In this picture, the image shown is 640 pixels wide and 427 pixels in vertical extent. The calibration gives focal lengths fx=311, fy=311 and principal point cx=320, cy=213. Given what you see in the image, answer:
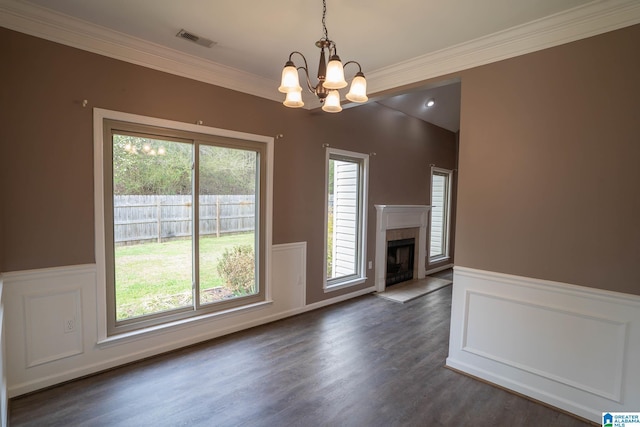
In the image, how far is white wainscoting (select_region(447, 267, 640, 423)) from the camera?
2102 mm

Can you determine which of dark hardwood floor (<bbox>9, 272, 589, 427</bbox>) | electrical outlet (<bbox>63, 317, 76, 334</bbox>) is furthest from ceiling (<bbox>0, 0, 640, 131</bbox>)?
dark hardwood floor (<bbox>9, 272, 589, 427</bbox>)

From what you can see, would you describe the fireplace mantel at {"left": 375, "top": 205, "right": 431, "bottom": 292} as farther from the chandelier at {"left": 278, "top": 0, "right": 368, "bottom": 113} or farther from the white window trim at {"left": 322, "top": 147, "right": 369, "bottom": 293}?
the chandelier at {"left": 278, "top": 0, "right": 368, "bottom": 113}

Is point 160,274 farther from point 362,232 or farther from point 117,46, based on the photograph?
point 362,232

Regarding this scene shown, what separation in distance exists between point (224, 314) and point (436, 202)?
5058 mm

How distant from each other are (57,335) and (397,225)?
4624 mm

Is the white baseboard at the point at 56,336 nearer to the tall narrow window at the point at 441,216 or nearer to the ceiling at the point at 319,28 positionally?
the ceiling at the point at 319,28

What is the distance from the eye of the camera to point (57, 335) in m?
2.48

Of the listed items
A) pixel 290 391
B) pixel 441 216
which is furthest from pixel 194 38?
pixel 441 216

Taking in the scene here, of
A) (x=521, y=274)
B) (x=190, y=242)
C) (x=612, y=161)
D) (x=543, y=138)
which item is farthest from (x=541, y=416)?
(x=190, y=242)

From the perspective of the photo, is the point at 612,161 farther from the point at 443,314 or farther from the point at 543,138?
the point at 443,314

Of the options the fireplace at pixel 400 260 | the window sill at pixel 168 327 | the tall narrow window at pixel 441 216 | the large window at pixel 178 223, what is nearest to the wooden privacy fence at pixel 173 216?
the large window at pixel 178 223

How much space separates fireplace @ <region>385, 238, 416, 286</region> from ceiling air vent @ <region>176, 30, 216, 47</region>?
156 inches

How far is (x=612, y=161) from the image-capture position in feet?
6.91

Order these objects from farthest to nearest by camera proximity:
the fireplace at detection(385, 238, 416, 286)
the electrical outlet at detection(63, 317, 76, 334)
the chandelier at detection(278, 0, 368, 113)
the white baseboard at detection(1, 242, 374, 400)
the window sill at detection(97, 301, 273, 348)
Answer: the fireplace at detection(385, 238, 416, 286)
the window sill at detection(97, 301, 273, 348)
the electrical outlet at detection(63, 317, 76, 334)
the white baseboard at detection(1, 242, 374, 400)
the chandelier at detection(278, 0, 368, 113)
